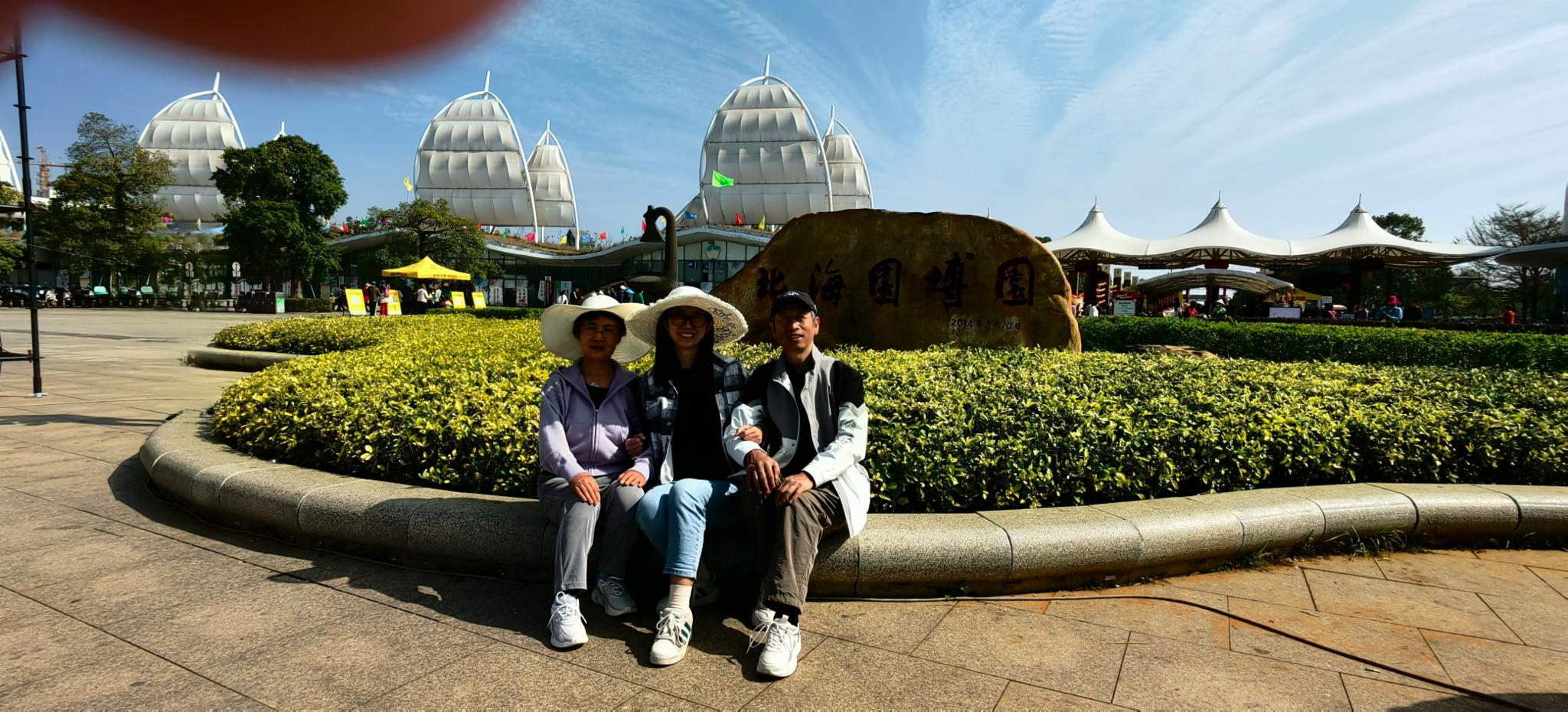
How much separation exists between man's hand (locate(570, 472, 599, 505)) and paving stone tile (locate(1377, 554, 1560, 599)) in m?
3.36

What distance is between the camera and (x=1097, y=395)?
14.4 feet

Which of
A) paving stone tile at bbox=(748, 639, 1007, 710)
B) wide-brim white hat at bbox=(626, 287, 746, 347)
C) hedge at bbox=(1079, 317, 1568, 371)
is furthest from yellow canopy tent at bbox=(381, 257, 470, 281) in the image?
paving stone tile at bbox=(748, 639, 1007, 710)

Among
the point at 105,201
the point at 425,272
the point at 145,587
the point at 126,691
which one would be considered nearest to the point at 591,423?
the point at 126,691

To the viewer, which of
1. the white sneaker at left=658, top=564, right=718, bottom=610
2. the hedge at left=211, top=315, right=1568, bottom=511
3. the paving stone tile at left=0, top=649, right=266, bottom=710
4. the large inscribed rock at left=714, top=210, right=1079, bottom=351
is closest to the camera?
the paving stone tile at left=0, top=649, right=266, bottom=710

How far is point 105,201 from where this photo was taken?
113 feet

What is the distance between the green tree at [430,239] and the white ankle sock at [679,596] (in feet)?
125

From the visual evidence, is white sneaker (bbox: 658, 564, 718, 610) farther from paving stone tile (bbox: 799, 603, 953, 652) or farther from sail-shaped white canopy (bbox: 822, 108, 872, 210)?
sail-shaped white canopy (bbox: 822, 108, 872, 210)

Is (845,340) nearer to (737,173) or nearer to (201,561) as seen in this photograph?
(201,561)

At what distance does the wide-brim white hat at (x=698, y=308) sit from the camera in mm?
3145

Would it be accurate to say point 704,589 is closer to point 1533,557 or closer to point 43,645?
point 43,645

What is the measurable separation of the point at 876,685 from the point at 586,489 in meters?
1.19

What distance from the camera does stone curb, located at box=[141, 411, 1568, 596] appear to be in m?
3.03

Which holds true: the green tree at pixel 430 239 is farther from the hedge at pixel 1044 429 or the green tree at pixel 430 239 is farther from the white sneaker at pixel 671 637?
the white sneaker at pixel 671 637

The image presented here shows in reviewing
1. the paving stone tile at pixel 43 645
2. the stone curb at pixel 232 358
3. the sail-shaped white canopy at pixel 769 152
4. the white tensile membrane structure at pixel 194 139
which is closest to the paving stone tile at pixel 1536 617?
the paving stone tile at pixel 43 645
